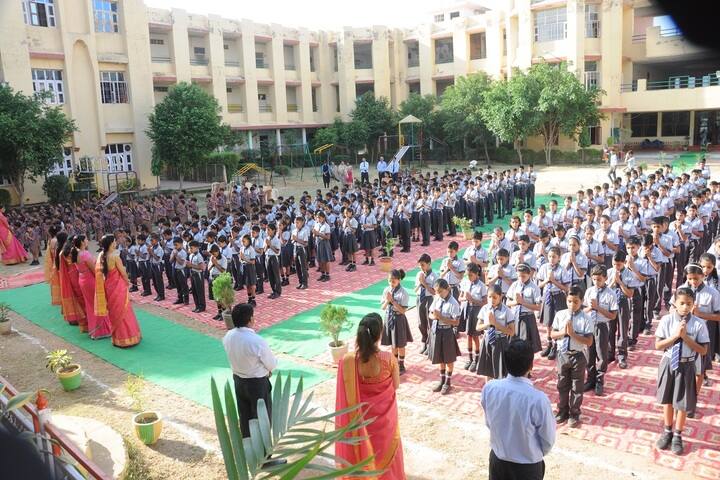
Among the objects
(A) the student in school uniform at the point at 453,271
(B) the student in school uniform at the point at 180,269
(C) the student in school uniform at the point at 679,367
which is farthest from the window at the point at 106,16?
(C) the student in school uniform at the point at 679,367

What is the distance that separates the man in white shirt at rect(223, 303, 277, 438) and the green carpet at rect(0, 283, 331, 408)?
1.68 m

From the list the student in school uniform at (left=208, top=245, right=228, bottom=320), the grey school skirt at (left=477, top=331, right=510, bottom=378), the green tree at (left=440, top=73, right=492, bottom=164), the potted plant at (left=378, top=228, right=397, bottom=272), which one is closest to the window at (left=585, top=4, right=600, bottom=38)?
the green tree at (left=440, top=73, right=492, bottom=164)

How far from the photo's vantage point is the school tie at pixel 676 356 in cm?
515

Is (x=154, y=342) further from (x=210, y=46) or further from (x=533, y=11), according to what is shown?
(x=533, y=11)

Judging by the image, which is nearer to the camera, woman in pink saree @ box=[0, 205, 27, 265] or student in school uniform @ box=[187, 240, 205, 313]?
student in school uniform @ box=[187, 240, 205, 313]

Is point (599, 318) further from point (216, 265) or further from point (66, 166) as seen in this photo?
point (66, 166)

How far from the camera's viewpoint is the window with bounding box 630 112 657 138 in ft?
102

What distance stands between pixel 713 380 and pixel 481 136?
77.1 ft

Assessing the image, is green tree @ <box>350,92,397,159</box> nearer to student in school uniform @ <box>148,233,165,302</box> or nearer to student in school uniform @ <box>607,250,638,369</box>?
student in school uniform @ <box>148,233,165,302</box>

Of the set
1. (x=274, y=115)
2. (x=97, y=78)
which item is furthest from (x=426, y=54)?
(x=97, y=78)

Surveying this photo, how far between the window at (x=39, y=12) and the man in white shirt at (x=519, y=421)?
2288 cm

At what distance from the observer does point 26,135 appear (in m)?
18.1

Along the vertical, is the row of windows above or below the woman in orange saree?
above

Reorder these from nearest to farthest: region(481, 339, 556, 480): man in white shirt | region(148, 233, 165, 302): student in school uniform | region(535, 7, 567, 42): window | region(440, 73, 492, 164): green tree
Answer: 1. region(481, 339, 556, 480): man in white shirt
2. region(148, 233, 165, 302): student in school uniform
3. region(535, 7, 567, 42): window
4. region(440, 73, 492, 164): green tree
